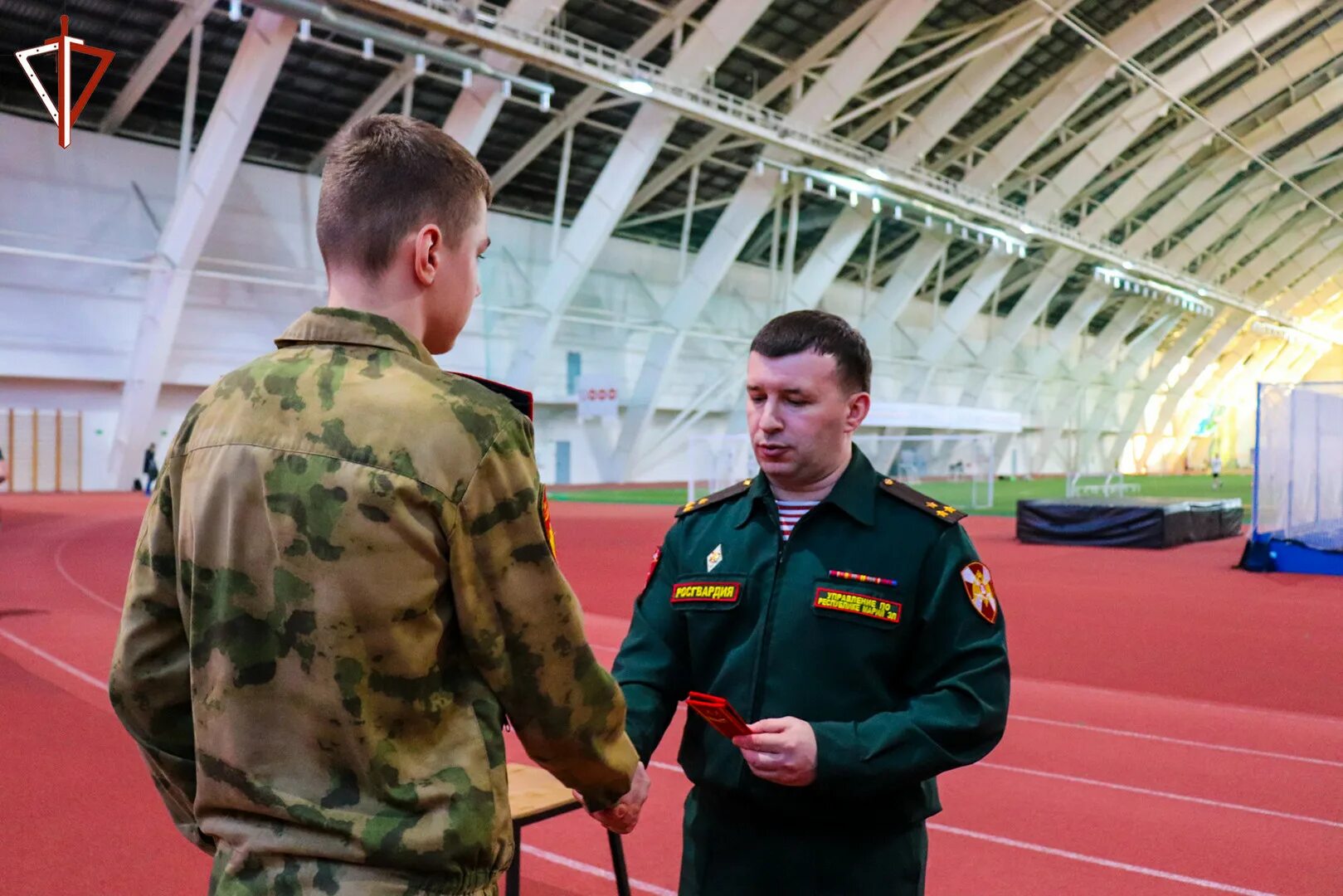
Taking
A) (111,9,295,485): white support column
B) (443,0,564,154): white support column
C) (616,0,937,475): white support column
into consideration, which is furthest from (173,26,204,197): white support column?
(616,0,937,475): white support column

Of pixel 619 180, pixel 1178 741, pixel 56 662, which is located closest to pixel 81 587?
pixel 56 662

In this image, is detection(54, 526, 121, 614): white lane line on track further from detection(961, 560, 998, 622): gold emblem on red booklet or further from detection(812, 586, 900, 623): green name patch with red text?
detection(961, 560, 998, 622): gold emblem on red booklet

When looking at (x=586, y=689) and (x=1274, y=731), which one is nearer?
(x=586, y=689)

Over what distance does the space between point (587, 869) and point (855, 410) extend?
2.63m

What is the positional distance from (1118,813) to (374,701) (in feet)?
14.2

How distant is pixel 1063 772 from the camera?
17.5 ft

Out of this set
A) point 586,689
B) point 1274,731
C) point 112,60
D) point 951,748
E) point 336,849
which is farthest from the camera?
point 112,60

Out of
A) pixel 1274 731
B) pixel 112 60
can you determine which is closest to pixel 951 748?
pixel 1274 731

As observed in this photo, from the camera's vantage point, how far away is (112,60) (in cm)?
2286

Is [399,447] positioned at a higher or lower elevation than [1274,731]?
higher

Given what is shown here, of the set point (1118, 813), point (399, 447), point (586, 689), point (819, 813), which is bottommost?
point (1118, 813)

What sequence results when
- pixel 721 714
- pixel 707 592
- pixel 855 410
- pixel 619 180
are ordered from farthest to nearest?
pixel 619 180 < pixel 855 410 < pixel 707 592 < pixel 721 714

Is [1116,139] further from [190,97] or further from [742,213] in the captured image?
[190,97]

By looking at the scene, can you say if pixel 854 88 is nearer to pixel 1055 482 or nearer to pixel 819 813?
pixel 1055 482
